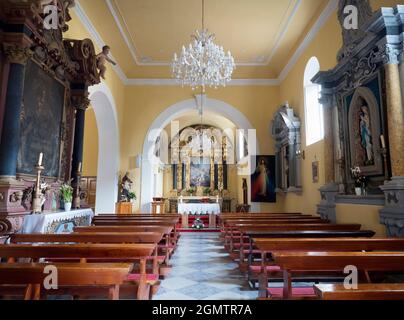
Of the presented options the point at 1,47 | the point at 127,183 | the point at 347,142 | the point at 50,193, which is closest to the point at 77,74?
the point at 1,47

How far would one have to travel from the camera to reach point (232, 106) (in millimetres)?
9492

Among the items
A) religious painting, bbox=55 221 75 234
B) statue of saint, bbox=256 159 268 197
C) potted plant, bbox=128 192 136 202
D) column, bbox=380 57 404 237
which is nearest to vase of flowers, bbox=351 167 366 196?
column, bbox=380 57 404 237

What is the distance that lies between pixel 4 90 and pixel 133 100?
617cm

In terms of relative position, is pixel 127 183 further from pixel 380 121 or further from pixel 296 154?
pixel 380 121

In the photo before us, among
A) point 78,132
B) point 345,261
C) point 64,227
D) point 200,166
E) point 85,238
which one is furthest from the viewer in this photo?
point 200,166

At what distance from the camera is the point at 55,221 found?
385 cm

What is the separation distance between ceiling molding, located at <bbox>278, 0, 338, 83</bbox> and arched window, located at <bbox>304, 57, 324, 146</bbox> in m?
0.51

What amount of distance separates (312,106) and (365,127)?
8.89ft

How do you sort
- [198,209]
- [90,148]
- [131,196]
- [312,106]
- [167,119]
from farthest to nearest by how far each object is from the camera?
[90,148], [198,209], [167,119], [131,196], [312,106]

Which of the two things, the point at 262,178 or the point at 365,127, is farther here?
the point at 262,178

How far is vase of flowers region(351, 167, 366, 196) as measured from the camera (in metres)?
4.41

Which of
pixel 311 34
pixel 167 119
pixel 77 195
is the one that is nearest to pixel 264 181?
pixel 167 119

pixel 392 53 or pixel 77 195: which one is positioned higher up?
pixel 392 53

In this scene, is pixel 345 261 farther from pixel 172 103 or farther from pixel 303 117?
pixel 172 103
